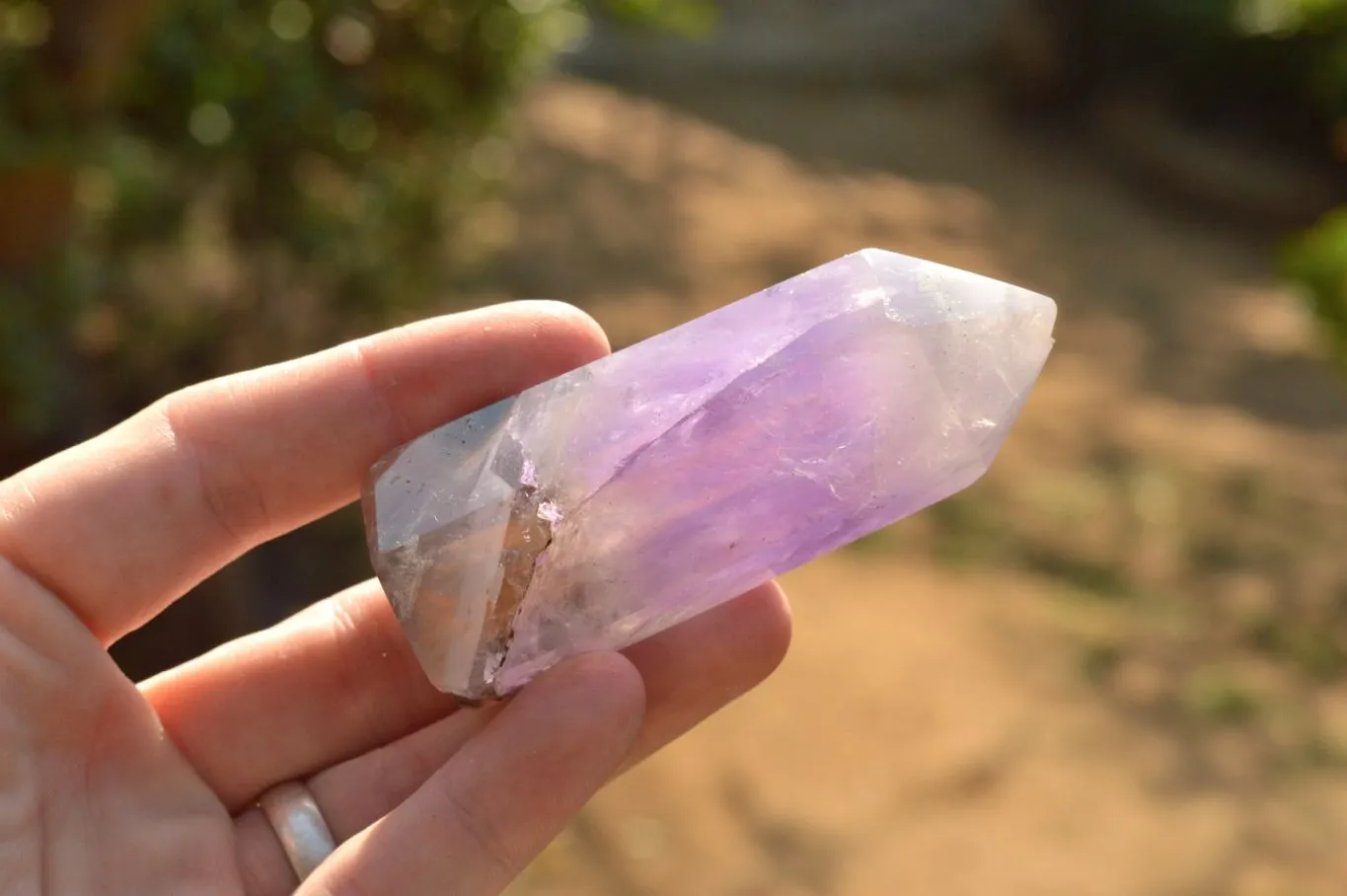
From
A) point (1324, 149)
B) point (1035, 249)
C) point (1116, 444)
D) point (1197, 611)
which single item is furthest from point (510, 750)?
point (1324, 149)

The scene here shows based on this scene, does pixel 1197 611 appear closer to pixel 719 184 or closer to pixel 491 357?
pixel 491 357

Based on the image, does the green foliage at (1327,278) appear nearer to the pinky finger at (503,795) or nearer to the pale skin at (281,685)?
the pale skin at (281,685)

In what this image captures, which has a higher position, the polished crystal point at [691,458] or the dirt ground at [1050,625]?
the polished crystal point at [691,458]

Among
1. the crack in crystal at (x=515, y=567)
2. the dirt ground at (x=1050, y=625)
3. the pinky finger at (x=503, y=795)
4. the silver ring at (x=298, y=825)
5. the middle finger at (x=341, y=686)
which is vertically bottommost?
the dirt ground at (x=1050, y=625)

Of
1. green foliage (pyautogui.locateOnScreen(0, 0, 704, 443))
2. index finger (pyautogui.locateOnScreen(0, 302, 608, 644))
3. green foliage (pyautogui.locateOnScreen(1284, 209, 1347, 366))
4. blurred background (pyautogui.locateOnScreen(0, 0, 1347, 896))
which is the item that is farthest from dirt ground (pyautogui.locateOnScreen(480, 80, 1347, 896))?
index finger (pyautogui.locateOnScreen(0, 302, 608, 644))

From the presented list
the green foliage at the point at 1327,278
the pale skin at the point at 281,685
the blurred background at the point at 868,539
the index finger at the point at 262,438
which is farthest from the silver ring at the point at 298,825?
the green foliage at the point at 1327,278

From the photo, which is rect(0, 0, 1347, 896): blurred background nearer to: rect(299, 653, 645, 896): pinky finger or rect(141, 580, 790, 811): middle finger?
rect(141, 580, 790, 811): middle finger
